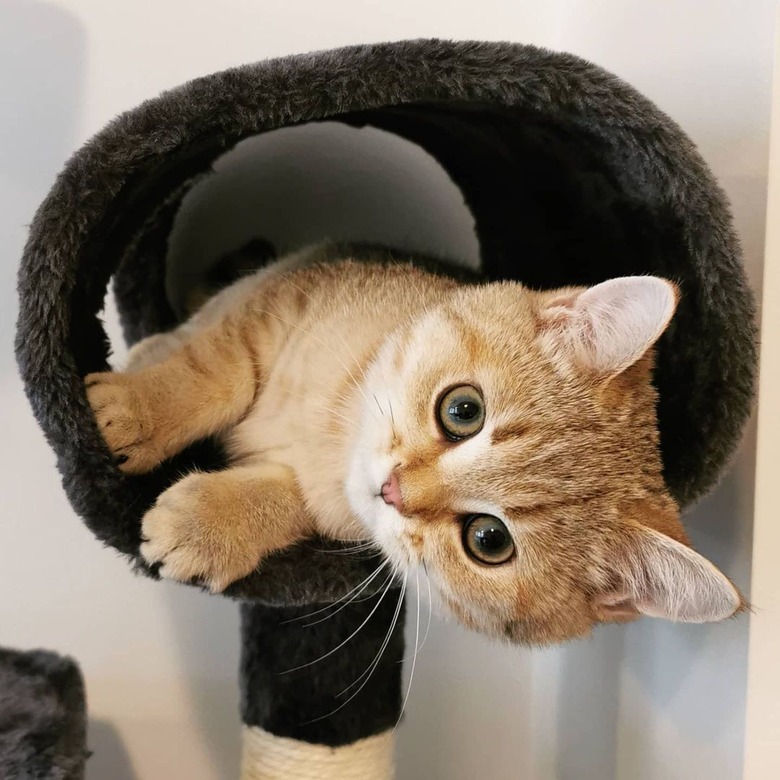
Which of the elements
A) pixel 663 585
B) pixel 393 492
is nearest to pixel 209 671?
pixel 393 492

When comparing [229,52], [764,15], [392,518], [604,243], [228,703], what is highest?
[229,52]

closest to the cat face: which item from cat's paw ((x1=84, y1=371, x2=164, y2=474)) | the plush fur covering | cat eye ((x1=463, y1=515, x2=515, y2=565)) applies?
cat eye ((x1=463, y1=515, x2=515, y2=565))

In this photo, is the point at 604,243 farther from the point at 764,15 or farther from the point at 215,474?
the point at 215,474

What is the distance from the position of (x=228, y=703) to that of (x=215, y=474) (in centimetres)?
62

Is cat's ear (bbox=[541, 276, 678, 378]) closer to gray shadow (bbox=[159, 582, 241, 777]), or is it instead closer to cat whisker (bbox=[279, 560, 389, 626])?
cat whisker (bbox=[279, 560, 389, 626])

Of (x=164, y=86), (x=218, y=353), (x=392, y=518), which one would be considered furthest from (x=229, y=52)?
(x=392, y=518)

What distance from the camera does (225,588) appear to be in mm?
787

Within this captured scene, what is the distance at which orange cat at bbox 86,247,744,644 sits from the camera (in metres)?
0.74

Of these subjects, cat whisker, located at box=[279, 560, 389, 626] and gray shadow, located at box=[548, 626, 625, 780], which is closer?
cat whisker, located at box=[279, 560, 389, 626]

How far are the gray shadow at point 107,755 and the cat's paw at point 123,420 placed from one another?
2.08 feet

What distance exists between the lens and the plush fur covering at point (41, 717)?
0.79 m

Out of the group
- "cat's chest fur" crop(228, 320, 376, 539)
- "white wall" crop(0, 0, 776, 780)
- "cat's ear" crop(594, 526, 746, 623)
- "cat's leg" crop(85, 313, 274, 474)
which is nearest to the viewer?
"cat's ear" crop(594, 526, 746, 623)

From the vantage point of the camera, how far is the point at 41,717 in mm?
827

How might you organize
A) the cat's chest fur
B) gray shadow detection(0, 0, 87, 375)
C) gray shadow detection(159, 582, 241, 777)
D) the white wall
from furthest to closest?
gray shadow detection(159, 582, 241, 777) < gray shadow detection(0, 0, 87, 375) < the white wall < the cat's chest fur
